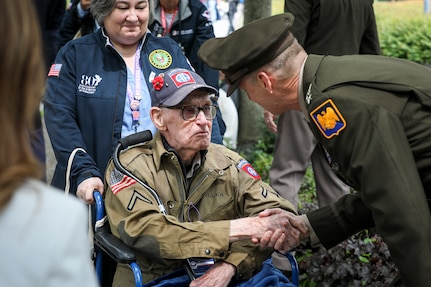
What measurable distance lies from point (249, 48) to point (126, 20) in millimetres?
1368

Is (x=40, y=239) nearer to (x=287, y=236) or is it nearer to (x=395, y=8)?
(x=287, y=236)

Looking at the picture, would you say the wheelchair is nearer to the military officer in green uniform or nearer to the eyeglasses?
the eyeglasses

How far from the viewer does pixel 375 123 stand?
266 centimetres

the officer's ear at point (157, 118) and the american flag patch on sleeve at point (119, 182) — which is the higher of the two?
the officer's ear at point (157, 118)

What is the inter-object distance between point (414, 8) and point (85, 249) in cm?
1547

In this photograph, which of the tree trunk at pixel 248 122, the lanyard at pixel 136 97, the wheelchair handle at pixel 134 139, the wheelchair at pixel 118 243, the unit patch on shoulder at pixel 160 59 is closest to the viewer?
the wheelchair at pixel 118 243

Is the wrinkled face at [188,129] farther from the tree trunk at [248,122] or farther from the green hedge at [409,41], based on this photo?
the green hedge at [409,41]

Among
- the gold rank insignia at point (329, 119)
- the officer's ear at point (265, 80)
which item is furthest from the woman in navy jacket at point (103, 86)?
the gold rank insignia at point (329, 119)

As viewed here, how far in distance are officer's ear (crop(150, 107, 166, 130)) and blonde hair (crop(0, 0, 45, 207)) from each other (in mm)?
2226

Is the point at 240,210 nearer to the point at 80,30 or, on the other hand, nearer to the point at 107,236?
the point at 107,236

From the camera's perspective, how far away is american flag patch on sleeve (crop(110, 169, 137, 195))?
11.6ft

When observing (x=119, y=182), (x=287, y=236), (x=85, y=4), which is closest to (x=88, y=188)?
(x=119, y=182)

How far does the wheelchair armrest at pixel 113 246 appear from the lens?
336 centimetres

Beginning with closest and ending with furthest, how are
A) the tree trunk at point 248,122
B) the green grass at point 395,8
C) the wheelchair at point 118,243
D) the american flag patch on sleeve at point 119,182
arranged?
the wheelchair at point 118,243, the american flag patch on sleeve at point 119,182, the tree trunk at point 248,122, the green grass at point 395,8
